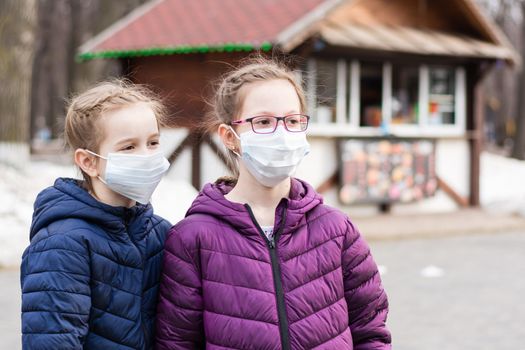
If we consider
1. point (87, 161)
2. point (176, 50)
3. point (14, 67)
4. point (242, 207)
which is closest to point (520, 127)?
point (176, 50)

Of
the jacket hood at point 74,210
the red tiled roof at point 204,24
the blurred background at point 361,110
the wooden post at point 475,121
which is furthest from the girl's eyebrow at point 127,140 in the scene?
the wooden post at point 475,121

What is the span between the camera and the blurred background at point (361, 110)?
37.6ft

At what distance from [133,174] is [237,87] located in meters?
0.44

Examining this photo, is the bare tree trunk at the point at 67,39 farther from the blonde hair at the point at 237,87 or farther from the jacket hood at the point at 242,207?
the jacket hood at the point at 242,207

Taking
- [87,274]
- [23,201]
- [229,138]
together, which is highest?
[229,138]

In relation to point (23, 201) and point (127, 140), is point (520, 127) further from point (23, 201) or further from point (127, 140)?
point (127, 140)

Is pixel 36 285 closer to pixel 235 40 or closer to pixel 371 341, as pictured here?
pixel 371 341

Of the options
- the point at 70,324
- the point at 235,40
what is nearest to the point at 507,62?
the point at 235,40

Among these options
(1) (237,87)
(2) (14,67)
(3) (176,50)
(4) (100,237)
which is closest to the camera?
(4) (100,237)

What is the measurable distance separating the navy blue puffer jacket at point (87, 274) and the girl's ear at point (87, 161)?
63 millimetres

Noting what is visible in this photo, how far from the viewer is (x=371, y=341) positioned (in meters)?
2.75

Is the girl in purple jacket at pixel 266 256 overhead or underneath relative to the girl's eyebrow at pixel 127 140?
underneath

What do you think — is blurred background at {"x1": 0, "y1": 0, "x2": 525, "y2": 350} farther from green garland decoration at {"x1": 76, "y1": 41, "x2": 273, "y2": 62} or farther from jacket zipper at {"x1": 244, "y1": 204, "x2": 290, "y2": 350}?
jacket zipper at {"x1": 244, "y1": 204, "x2": 290, "y2": 350}

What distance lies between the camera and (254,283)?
2578 mm
